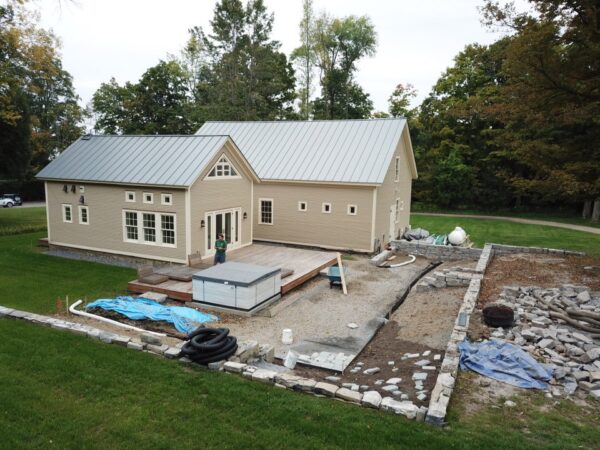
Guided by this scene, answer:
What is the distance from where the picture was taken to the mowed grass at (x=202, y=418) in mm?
5773

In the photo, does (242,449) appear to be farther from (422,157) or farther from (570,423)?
(422,157)

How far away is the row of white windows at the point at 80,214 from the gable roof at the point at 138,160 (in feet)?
4.05

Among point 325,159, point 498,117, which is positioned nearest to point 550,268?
point 498,117

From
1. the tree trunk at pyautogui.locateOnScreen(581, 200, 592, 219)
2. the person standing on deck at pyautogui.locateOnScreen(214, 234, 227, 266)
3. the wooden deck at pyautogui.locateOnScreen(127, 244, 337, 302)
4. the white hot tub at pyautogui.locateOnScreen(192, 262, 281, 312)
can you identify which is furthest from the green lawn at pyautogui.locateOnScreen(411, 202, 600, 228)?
the white hot tub at pyautogui.locateOnScreen(192, 262, 281, 312)

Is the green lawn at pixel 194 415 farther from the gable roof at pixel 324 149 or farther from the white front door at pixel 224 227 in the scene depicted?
the gable roof at pixel 324 149

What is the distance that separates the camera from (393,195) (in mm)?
23000

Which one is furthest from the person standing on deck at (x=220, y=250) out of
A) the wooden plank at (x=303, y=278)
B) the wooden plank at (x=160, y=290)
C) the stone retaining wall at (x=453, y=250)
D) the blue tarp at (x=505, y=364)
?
the blue tarp at (x=505, y=364)

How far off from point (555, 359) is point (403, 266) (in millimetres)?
11055

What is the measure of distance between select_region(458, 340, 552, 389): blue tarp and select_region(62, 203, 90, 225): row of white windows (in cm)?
1600

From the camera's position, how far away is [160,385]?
7230 millimetres

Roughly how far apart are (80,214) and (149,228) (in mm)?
3925

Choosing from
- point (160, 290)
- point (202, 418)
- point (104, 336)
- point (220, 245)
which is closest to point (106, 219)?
point (220, 245)

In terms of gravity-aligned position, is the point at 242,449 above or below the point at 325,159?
below

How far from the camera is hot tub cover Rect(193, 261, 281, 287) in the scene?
41.3 ft
